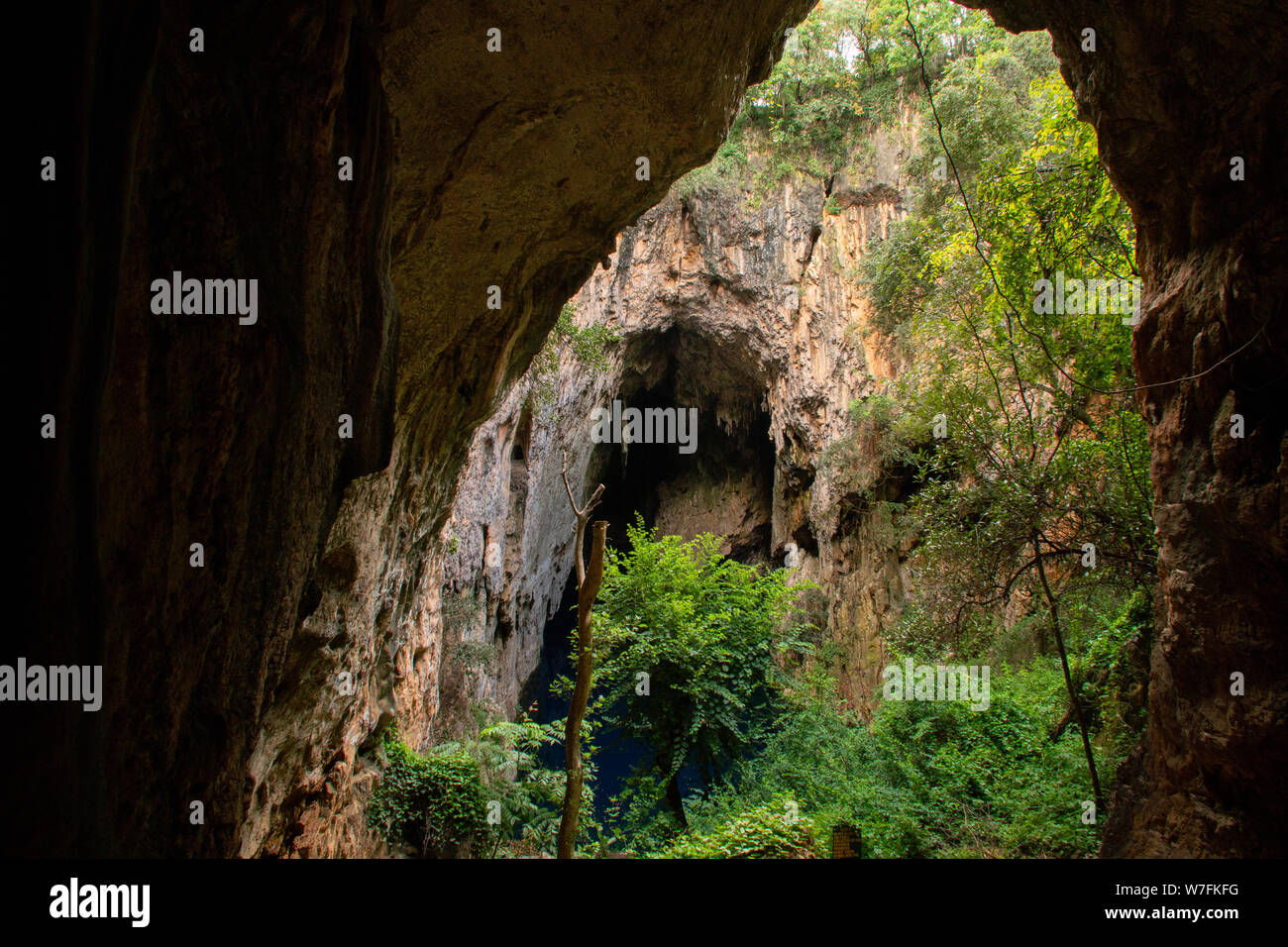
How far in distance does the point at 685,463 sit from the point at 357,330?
19.6m

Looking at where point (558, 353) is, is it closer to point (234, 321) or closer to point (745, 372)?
point (745, 372)

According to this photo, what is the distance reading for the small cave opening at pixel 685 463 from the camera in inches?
796

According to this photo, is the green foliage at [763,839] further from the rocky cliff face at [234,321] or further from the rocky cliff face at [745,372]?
the rocky cliff face at [745,372]

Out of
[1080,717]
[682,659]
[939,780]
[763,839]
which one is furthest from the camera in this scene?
[682,659]

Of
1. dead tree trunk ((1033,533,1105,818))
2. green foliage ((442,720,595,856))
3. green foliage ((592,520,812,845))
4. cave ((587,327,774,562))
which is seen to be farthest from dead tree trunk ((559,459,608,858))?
cave ((587,327,774,562))

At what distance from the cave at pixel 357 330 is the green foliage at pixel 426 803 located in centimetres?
124

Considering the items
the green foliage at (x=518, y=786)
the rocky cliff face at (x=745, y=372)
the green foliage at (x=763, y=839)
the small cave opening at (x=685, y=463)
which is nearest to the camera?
the green foliage at (x=763, y=839)

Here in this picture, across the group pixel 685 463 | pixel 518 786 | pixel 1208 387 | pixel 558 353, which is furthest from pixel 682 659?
pixel 685 463

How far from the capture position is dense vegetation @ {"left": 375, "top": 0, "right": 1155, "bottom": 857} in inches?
274

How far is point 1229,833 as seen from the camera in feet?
13.5

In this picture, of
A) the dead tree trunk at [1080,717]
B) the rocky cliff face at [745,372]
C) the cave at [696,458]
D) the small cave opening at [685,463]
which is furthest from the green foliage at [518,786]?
the cave at [696,458]

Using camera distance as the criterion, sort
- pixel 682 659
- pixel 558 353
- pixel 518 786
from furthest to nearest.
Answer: pixel 558 353
pixel 682 659
pixel 518 786

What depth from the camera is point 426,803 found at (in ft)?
26.1
